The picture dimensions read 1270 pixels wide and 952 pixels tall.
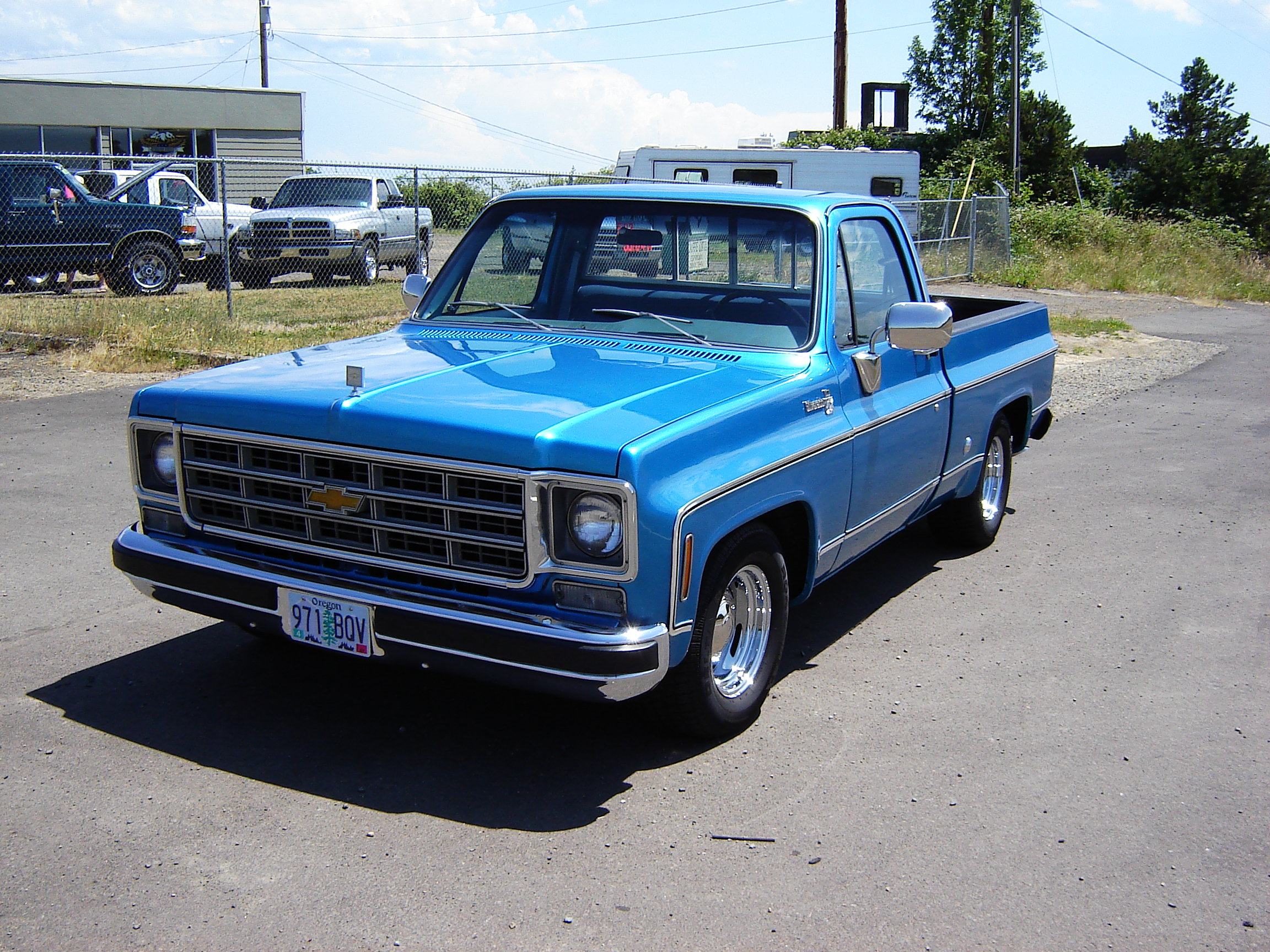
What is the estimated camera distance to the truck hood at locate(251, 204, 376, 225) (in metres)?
19.1

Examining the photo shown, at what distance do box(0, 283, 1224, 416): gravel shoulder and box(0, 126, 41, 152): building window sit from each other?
23213 millimetres

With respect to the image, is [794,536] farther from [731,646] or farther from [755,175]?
[755,175]

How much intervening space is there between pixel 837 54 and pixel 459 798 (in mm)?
31890

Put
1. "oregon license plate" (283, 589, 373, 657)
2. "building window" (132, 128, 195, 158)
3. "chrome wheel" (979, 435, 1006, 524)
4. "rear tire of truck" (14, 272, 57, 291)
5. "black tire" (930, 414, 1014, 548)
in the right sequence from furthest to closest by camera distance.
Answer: "building window" (132, 128, 195, 158), "rear tire of truck" (14, 272, 57, 291), "chrome wheel" (979, 435, 1006, 524), "black tire" (930, 414, 1014, 548), "oregon license plate" (283, 589, 373, 657)

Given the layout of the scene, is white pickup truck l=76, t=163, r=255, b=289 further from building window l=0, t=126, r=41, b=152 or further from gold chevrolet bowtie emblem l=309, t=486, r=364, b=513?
gold chevrolet bowtie emblem l=309, t=486, r=364, b=513

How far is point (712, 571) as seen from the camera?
3881 mm

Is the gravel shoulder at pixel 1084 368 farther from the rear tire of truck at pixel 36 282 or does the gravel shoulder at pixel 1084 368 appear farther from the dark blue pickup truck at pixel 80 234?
the rear tire of truck at pixel 36 282

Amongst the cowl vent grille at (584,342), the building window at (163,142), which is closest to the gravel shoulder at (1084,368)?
the cowl vent grille at (584,342)

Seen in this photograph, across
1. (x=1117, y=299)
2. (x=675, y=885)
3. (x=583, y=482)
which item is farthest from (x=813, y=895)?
(x=1117, y=299)

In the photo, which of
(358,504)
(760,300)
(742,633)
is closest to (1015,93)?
(760,300)

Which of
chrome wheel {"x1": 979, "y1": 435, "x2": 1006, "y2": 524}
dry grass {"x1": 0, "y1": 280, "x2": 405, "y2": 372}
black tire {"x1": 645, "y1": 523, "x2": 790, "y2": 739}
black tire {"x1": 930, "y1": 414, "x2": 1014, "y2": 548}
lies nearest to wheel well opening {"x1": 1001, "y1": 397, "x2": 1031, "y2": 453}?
black tire {"x1": 930, "y1": 414, "x2": 1014, "y2": 548}

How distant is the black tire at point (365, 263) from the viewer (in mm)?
19516

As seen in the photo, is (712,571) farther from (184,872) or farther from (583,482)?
(184,872)

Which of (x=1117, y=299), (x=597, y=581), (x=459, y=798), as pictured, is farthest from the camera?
(x=1117, y=299)
